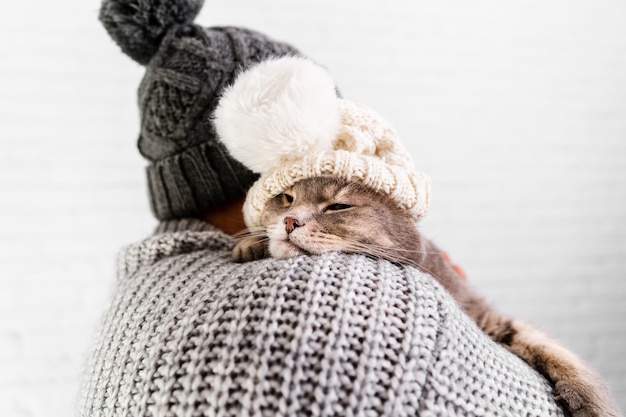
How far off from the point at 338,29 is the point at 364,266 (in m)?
1.17

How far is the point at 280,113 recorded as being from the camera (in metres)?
0.77

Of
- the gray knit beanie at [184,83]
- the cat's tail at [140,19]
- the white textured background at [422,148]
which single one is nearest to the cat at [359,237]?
the gray knit beanie at [184,83]

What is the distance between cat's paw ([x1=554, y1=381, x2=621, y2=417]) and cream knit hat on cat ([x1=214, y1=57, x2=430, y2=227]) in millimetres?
334

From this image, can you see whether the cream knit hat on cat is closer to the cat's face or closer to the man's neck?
the cat's face

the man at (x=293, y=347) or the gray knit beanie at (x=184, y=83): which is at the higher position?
the gray knit beanie at (x=184, y=83)

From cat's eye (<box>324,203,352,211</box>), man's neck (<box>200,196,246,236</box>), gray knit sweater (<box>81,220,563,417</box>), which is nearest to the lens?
gray knit sweater (<box>81,220,563,417</box>)

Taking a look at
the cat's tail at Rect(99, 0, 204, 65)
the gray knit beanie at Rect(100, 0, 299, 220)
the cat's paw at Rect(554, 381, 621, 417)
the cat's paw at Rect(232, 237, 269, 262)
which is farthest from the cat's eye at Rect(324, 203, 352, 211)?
the cat's tail at Rect(99, 0, 204, 65)

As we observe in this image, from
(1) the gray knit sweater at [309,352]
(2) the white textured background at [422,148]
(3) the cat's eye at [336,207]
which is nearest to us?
(1) the gray knit sweater at [309,352]

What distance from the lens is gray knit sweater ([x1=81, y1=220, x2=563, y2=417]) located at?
22.3 inches

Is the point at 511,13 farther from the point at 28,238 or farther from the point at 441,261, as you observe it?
the point at 28,238

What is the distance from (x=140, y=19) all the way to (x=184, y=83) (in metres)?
0.17

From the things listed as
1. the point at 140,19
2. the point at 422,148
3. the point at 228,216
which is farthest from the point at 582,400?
the point at 422,148

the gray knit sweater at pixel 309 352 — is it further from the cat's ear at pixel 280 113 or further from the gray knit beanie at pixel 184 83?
the gray knit beanie at pixel 184 83

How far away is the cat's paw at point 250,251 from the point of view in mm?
841
